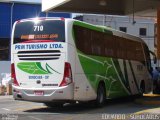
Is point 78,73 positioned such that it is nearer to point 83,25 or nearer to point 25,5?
point 83,25

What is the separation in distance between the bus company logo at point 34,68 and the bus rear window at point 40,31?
863 millimetres

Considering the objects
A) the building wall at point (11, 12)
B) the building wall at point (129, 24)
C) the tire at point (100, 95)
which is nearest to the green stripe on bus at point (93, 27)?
the tire at point (100, 95)

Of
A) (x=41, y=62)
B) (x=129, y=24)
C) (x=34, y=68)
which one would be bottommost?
(x=34, y=68)

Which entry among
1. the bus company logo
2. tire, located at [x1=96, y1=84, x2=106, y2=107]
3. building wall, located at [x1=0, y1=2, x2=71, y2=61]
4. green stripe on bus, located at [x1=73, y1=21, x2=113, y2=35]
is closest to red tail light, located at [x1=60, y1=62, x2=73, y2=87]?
the bus company logo

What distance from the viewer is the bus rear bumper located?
54.5 ft

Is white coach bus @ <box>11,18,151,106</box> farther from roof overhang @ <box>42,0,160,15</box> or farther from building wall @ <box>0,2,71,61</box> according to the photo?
building wall @ <box>0,2,71,61</box>

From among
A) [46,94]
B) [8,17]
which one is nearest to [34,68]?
[46,94]

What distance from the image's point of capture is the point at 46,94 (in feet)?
55.2

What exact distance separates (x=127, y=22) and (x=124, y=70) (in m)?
42.8

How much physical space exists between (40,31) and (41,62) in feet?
3.75

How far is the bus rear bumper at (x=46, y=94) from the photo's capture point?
54.5ft

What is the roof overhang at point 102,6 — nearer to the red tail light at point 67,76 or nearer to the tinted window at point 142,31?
the red tail light at point 67,76

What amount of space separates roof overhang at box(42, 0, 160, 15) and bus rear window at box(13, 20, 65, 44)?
6.35 metres

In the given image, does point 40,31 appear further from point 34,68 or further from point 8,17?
point 8,17
